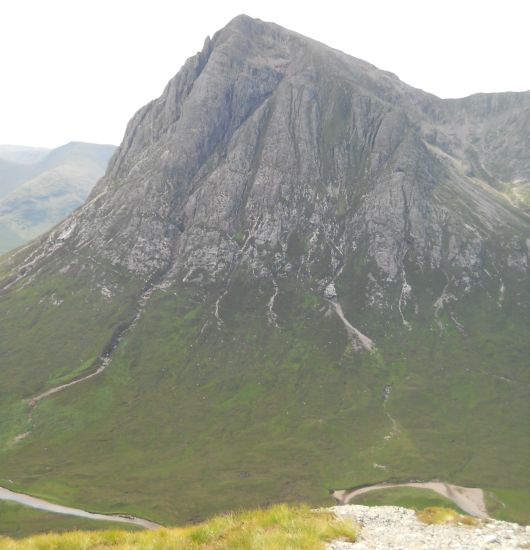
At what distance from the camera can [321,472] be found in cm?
16188

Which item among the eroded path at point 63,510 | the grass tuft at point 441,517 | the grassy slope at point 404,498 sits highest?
the grass tuft at point 441,517

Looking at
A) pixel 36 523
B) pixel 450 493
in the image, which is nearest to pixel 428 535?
pixel 36 523

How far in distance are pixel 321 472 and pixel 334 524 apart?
155020 millimetres

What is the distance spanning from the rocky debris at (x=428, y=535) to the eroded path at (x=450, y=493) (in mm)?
127601

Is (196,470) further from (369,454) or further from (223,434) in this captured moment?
(369,454)

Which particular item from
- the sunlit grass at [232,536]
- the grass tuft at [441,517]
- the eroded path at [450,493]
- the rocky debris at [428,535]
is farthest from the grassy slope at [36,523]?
the rocky debris at [428,535]

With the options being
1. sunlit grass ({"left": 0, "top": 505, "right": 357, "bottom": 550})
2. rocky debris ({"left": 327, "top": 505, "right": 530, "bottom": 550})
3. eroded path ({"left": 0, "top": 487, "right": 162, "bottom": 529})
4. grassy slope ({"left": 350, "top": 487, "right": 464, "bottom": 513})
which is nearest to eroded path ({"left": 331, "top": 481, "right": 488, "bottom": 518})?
grassy slope ({"left": 350, "top": 487, "right": 464, "bottom": 513})

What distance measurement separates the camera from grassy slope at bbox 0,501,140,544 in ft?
403

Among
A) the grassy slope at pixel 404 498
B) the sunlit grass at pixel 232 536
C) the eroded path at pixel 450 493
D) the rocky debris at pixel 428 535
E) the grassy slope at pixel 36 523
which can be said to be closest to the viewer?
the sunlit grass at pixel 232 536

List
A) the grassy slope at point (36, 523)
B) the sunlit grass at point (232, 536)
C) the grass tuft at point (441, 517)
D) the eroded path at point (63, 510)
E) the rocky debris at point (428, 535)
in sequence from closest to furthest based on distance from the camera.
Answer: the sunlit grass at point (232, 536)
the rocky debris at point (428, 535)
the grass tuft at point (441, 517)
the grassy slope at point (36, 523)
the eroded path at point (63, 510)

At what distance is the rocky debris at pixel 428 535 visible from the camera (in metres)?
19.0

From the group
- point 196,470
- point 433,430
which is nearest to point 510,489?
point 433,430

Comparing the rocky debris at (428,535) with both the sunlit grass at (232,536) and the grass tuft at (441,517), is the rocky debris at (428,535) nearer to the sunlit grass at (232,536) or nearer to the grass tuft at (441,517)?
the grass tuft at (441,517)

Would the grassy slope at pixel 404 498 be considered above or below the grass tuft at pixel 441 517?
below
